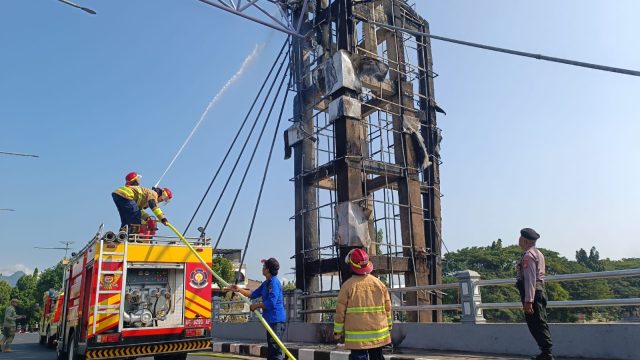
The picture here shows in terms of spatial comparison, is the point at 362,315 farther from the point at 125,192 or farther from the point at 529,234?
the point at 125,192

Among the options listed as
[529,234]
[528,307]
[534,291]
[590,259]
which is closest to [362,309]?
[528,307]

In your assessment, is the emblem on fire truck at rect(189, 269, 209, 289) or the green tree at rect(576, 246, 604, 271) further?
the green tree at rect(576, 246, 604, 271)

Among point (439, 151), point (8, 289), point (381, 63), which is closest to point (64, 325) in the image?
point (381, 63)

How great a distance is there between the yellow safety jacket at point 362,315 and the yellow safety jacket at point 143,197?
492 cm

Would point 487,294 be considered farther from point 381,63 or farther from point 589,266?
point 381,63

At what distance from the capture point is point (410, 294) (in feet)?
43.9

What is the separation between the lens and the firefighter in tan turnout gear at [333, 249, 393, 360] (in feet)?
13.9

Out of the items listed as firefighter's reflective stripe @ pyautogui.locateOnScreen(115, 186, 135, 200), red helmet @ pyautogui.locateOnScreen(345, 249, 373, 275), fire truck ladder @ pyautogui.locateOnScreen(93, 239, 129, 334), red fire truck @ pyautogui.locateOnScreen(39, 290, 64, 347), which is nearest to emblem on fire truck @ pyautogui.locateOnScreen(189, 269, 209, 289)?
fire truck ladder @ pyautogui.locateOnScreen(93, 239, 129, 334)

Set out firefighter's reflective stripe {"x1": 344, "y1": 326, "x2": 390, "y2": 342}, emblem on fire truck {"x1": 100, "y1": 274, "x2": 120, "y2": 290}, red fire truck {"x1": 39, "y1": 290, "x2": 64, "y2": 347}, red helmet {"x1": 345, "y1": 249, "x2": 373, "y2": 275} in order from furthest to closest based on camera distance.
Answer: red fire truck {"x1": 39, "y1": 290, "x2": 64, "y2": 347} → emblem on fire truck {"x1": 100, "y1": 274, "x2": 120, "y2": 290} → red helmet {"x1": 345, "y1": 249, "x2": 373, "y2": 275} → firefighter's reflective stripe {"x1": 344, "y1": 326, "x2": 390, "y2": 342}

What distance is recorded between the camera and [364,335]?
4211mm

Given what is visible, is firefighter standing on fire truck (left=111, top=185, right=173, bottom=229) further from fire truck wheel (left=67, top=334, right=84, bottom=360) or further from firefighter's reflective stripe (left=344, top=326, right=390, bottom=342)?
firefighter's reflective stripe (left=344, top=326, right=390, bottom=342)

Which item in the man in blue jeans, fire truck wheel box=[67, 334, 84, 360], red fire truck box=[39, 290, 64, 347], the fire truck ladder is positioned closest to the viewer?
the man in blue jeans

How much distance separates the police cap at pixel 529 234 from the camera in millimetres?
5641

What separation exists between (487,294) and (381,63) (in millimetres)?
40558
